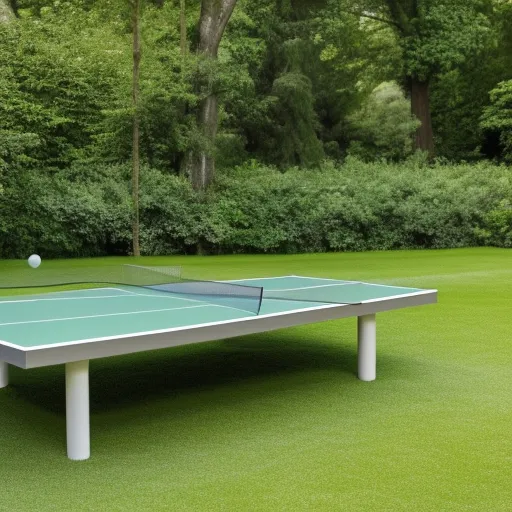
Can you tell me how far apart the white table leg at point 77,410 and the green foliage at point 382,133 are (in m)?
25.6

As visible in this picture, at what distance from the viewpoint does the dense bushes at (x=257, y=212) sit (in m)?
16.8

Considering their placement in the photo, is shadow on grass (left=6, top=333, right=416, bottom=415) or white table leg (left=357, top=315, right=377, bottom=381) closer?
shadow on grass (left=6, top=333, right=416, bottom=415)

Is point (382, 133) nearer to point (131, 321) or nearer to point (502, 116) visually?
point (502, 116)

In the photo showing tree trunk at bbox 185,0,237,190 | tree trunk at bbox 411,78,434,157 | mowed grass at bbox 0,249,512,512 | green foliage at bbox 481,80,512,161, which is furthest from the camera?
tree trunk at bbox 411,78,434,157

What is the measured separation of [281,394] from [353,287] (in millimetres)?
1431

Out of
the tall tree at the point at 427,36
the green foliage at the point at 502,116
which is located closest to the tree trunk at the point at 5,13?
the tall tree at the point at 427,36

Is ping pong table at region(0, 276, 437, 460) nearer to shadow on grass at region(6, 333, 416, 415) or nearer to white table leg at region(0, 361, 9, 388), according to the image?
white table leg at region(0, 361, 9, 388)

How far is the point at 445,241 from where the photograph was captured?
19734mm

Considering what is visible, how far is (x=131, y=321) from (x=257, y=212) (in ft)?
46.8

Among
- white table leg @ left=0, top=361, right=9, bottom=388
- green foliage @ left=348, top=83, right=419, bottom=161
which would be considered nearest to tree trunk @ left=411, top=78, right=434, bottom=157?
green foliage @ left=348, top=83, right=419, bottom=161

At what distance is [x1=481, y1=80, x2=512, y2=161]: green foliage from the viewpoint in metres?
27.0

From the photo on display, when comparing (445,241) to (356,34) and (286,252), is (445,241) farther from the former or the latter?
(356,34)

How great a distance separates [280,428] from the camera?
4402 millimetres

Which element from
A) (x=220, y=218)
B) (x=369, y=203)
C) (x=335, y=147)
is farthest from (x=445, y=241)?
(x=335, y=147)
